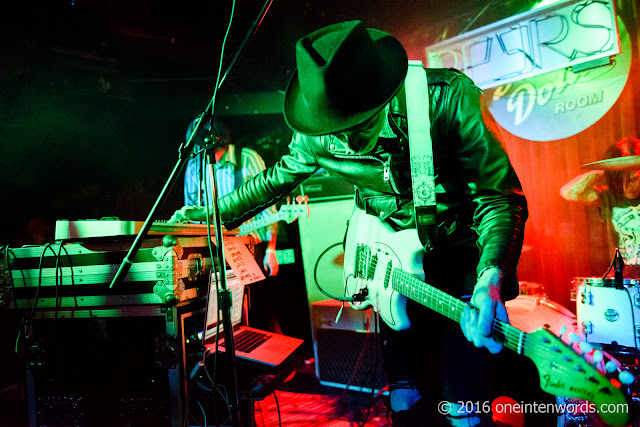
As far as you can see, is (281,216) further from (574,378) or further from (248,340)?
(574,378)

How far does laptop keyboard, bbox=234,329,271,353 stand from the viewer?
2109 mm

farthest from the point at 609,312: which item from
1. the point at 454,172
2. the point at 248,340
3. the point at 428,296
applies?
the point at 248,340

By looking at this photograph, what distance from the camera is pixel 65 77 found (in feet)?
13.7

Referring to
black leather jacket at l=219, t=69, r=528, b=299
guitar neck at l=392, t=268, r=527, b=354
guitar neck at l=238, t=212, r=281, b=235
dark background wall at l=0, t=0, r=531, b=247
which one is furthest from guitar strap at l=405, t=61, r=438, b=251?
guitar neck at l=238, t=212, r=281, b=235

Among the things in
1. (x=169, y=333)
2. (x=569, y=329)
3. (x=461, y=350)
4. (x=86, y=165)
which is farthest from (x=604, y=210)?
(x=86, y=165)

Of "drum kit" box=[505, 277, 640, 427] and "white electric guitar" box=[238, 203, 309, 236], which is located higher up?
"white electric guitar" box=[238, 203, 309, 236]

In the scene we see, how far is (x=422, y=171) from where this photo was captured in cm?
162

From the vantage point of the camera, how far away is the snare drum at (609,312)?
9.07 ft

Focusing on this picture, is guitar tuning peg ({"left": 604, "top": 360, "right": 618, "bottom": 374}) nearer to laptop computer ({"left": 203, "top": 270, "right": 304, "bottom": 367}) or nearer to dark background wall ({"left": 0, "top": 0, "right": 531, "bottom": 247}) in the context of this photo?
laptop computer ({"left": 203, "top": 270, "right": 304, "bottom": 367})

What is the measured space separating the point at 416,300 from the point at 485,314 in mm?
424

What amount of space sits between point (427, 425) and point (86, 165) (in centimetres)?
480

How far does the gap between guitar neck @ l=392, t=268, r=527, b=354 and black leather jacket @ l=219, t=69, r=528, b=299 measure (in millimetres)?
160

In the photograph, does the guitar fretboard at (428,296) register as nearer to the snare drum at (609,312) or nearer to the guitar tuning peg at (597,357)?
the guitar tuning peg at (597,357)

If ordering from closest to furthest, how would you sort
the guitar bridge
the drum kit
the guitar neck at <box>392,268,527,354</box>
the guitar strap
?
1. the guitar neck at <box>392,268,527,354</box>
2. the guitar strap
3. the guitar bridge
4. the drum kit
